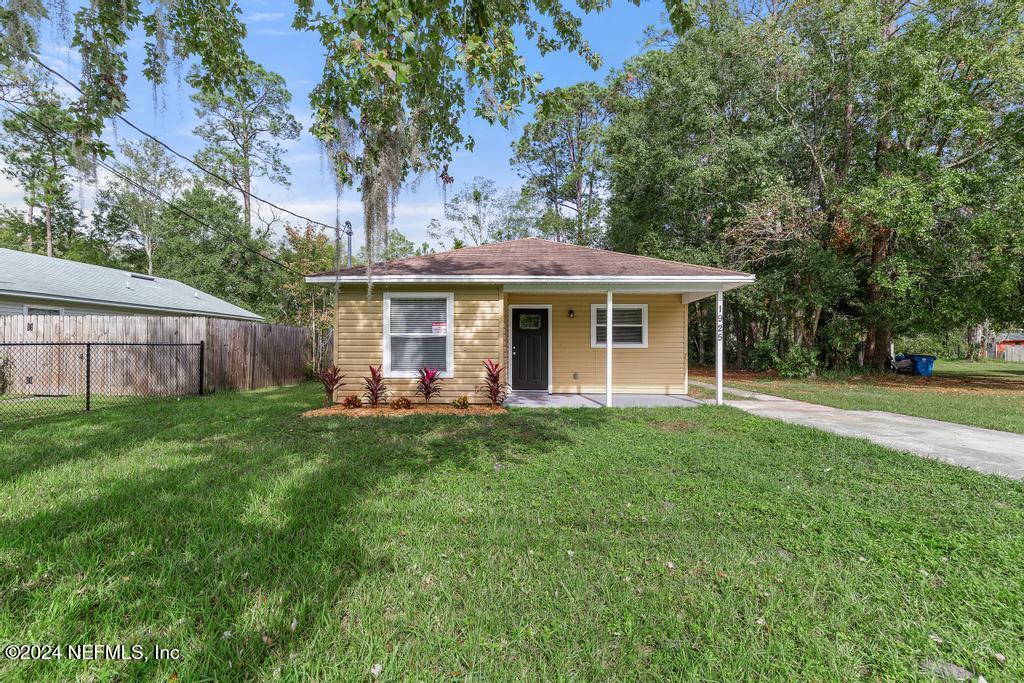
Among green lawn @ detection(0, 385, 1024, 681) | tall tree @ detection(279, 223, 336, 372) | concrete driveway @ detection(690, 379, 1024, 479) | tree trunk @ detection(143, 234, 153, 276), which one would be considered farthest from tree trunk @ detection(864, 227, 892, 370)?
tree trunk @ detection(143, 234, 153, 276)

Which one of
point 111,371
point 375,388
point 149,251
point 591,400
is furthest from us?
point 149,251

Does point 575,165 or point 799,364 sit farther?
point 575,165

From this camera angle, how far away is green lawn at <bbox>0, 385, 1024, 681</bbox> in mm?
1848

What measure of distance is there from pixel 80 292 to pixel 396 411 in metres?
10.9

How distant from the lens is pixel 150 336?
1057 centimetres

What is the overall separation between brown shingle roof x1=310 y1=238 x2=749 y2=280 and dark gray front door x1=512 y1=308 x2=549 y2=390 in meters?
1.50

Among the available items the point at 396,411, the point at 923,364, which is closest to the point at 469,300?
the point at 396,411

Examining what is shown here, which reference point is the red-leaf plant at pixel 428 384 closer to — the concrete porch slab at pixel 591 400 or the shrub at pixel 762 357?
the concrete porch slab at pixel 591 400

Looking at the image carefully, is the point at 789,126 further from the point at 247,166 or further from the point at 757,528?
the point at 247,166

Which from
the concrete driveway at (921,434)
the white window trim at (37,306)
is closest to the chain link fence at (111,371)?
the white window trim at (37,306)

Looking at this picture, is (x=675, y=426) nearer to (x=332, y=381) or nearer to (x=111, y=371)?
(x=332, y=381)

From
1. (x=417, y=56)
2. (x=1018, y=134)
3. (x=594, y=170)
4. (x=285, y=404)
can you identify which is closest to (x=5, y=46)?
(x=417, y=56)

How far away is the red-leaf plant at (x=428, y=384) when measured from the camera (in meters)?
8.40

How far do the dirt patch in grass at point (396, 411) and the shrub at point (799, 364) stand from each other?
37.9ft
